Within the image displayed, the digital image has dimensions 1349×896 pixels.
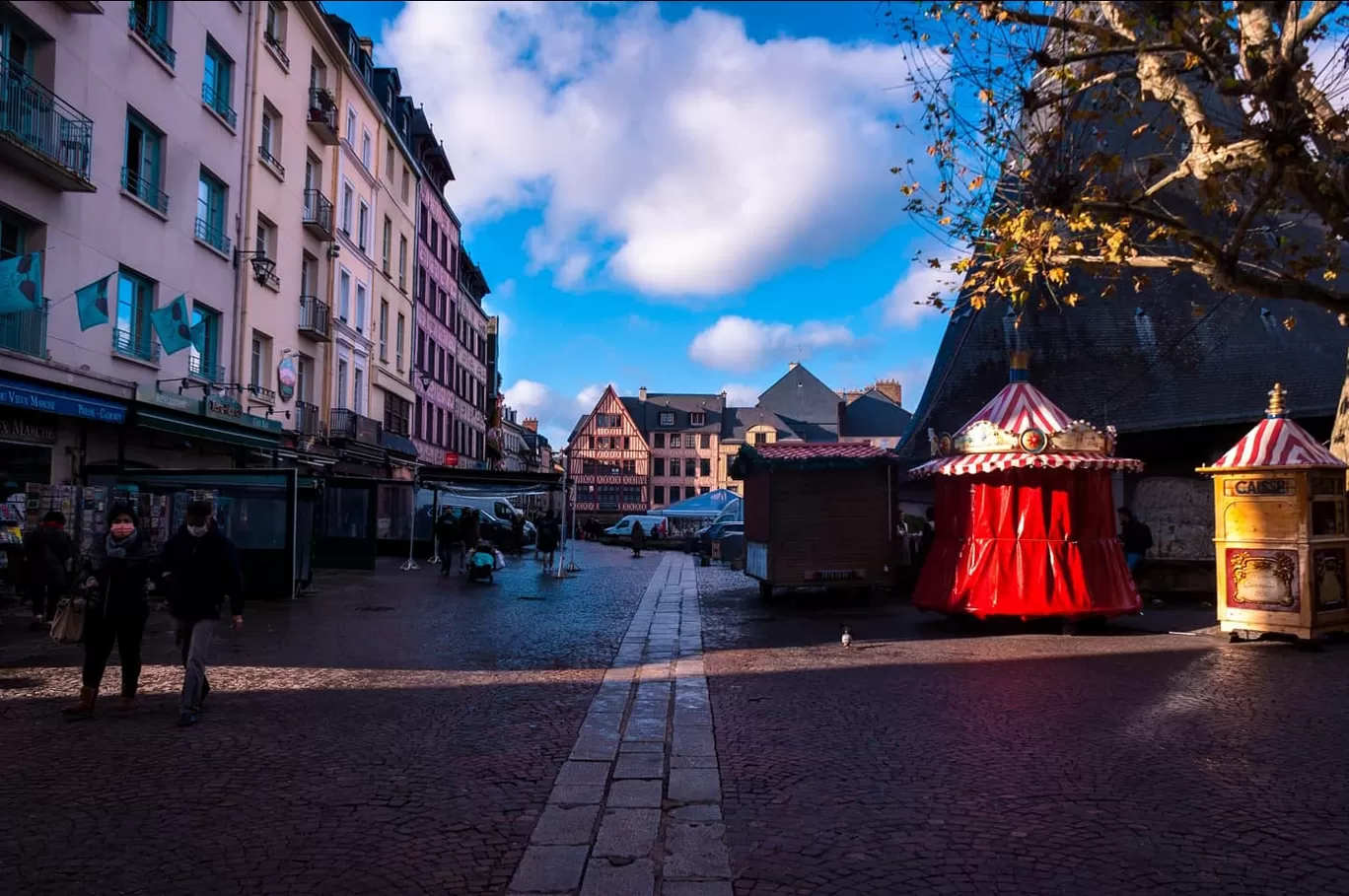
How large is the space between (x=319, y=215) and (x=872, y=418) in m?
64.0

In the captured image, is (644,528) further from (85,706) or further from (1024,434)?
(85,706)

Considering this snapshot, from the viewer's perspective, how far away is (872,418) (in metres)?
87.8

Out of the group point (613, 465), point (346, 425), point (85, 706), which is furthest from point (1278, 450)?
point (613, 465)

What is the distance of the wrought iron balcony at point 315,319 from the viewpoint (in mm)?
29000

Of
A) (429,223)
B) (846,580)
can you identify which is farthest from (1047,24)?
(429,223)

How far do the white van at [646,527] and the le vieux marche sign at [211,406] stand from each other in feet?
78.2

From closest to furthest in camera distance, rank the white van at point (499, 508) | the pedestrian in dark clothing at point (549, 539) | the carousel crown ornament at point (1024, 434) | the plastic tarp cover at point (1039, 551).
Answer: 1. the plastic tarp cover at point (1039, 551)
2. the carousel crown ornament at point (1024, 434)
3. the pedestrian in dark clothing at point (549, 539)
4. the white van at point (499, 508)

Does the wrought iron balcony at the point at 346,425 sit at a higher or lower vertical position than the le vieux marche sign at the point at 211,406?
higher

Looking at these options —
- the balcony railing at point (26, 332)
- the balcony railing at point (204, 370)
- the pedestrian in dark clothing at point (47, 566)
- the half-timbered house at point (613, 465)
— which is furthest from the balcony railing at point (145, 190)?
the half-timbered house at point (613, 465)

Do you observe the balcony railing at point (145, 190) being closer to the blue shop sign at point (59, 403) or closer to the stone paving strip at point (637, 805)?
the blue shop sign at point (59, 403)

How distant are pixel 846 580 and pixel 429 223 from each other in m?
34.4

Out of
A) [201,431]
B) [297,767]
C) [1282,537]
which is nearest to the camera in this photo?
[297,767]

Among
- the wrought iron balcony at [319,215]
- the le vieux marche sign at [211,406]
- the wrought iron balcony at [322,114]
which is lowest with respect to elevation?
the le vieux marche sign at [211,406]

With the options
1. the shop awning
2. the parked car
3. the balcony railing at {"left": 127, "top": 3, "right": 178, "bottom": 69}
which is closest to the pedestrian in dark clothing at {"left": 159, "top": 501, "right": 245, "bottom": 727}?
the shop awning
